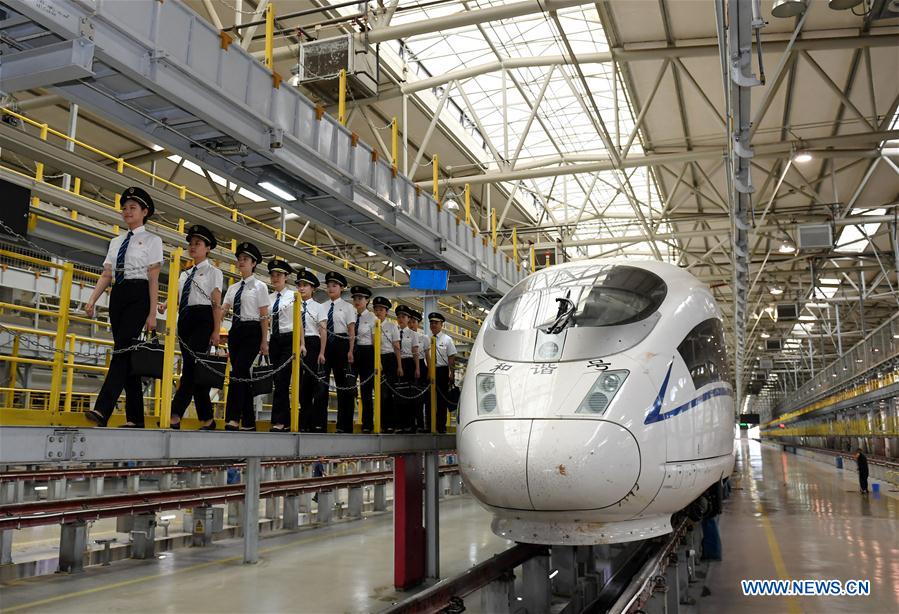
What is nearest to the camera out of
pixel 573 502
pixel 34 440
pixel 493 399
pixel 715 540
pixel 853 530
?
pixel 34 440

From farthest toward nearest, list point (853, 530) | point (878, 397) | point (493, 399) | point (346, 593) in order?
point (878, 397) < point (853, 530) < point (346, 593) < point (493, 399)

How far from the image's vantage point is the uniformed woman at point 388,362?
9414 millimetres

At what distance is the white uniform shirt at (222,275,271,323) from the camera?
6887 mm

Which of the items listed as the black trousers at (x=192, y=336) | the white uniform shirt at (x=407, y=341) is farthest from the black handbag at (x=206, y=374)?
the white uniform shirt at (x=407, y=341)

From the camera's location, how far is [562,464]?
17.1ft

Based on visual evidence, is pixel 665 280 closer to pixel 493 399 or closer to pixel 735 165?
pixel 493 399

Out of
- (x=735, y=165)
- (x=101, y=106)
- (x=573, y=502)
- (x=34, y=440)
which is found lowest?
(x=573, y=502)

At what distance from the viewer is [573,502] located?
5.31 m

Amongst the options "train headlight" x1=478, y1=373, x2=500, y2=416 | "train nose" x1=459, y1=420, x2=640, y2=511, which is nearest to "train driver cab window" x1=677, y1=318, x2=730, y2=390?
"train nose" x1=459, y1=420, x2=640, y2=511

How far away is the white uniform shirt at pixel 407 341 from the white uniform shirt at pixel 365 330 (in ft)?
2.59

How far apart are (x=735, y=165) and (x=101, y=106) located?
11.3 metres

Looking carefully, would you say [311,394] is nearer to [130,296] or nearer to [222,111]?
[130,296]

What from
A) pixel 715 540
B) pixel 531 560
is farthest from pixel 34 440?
pixel 715 540

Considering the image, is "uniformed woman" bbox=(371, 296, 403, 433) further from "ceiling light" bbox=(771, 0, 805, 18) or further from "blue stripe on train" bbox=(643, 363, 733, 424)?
"ceiling light" bbox=(771, 0, 805, 18)
